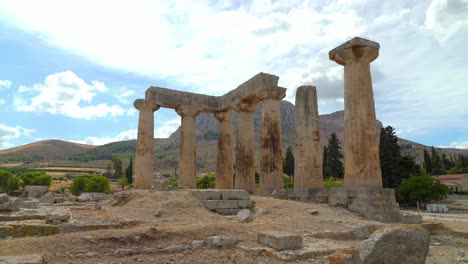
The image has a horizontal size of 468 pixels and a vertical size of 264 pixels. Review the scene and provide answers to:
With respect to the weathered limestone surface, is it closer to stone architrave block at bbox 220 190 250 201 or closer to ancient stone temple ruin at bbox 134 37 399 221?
ancient stone temple ruin at bbox 134 37 399 221

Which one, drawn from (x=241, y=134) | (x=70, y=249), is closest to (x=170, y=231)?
(x=70, y=249)

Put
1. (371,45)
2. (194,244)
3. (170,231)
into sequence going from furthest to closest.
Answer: (371,45)
(170,231)
(194,244)

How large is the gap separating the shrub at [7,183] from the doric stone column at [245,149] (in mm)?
45890

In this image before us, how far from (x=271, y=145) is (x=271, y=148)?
0.18m

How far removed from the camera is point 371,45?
16188 mm

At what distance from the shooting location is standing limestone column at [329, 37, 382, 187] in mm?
15625

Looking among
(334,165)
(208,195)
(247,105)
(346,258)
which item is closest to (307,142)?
(247,105)

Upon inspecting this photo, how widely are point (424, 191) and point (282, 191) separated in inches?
1369

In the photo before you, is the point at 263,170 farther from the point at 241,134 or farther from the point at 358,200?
the point at 358,200

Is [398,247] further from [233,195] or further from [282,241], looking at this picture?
[233,195]

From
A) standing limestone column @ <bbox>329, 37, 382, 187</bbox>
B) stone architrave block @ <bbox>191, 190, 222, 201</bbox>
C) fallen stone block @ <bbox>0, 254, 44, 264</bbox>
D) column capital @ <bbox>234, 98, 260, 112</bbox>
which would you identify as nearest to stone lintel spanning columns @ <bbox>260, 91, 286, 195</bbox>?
column capital @ <bbox>234, 98, 260, 112</bbox>

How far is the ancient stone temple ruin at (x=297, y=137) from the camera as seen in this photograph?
1566 cm

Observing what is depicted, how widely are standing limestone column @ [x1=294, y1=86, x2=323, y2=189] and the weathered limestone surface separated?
1728 mm

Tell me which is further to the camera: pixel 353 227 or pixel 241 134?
pixel 241 134
